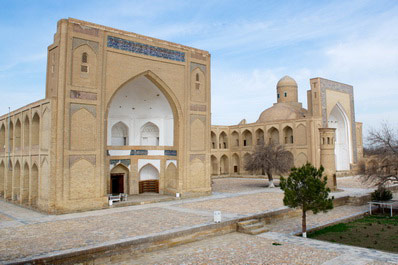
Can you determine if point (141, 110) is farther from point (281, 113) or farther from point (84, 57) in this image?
point (281, 113)

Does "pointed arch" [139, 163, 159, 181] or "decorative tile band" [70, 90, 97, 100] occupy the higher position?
"decorative tile band" [70, 90, 97, 100]

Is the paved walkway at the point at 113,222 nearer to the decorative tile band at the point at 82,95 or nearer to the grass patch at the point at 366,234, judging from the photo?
the grass patch at the point at 366,234

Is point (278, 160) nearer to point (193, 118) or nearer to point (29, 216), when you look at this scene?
point (193, 118)

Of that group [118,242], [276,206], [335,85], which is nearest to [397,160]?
[276,206]

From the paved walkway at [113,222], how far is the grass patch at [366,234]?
0.81 m

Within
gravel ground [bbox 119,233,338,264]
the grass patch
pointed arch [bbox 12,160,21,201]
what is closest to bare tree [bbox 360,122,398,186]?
the grass patch

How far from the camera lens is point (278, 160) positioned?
20.8m

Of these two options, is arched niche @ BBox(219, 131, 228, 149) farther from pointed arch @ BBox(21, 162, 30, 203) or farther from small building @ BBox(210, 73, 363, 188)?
pointed arch @ BBox(21, 162, 30, 203)

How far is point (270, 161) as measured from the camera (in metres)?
20.6

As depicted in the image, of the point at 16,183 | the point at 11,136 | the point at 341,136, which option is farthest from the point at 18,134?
the point at 341,136

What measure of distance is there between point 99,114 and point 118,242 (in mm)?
6613

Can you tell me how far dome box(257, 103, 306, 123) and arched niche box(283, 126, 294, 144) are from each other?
1370mm

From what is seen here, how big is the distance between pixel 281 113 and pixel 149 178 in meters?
17.5

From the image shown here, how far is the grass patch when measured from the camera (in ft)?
28.1
